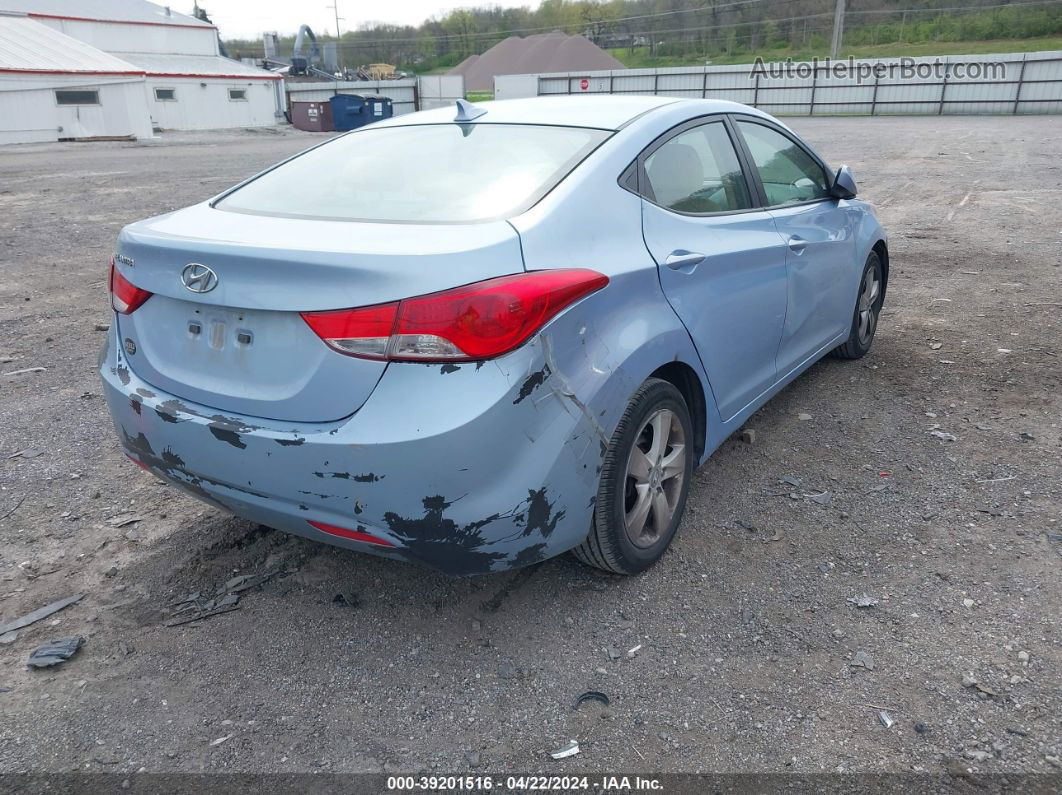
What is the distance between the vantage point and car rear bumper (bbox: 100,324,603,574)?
2227mm

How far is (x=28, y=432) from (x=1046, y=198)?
1259 centimetres

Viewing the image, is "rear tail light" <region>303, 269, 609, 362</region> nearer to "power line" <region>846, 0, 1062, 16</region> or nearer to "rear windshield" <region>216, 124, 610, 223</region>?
"rear windshield" <region>216, 124, 610, 223</region>

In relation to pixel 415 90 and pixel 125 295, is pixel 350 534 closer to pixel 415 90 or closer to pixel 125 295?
pixel 125 295

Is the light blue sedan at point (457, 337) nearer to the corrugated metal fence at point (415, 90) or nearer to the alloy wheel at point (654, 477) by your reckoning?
the alloy wheel at point (654, 477)

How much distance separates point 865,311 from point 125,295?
4.29 meters

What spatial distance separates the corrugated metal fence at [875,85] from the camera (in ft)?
110

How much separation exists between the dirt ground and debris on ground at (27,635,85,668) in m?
0.04

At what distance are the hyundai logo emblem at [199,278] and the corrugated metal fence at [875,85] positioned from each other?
3873cm

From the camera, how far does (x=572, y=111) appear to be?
3369 millimetres

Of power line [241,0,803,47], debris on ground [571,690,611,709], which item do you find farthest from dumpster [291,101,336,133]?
power line [241,0,803,47]

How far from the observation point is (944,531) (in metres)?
3.32

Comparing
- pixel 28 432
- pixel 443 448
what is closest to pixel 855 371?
pixel 443 448

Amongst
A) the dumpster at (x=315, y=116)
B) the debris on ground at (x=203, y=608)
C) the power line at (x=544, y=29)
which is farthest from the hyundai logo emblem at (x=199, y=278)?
the power line at (x=544, y=29)

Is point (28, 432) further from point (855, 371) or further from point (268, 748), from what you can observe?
point (855, 371)
